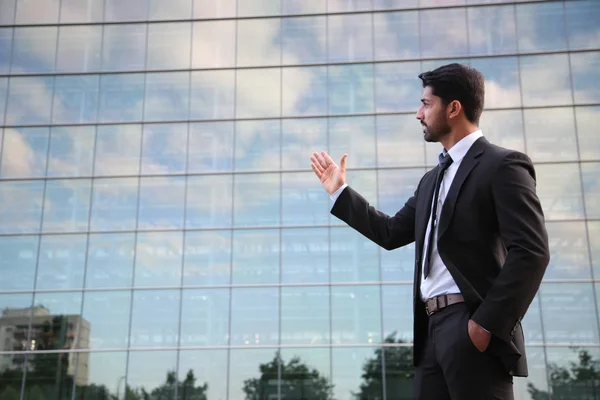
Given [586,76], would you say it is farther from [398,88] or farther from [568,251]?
[398,88]

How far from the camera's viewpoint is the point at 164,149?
1677cm

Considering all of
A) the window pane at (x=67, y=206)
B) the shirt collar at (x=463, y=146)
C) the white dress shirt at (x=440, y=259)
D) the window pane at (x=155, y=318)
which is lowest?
the white dress shirt at (x=440, y=259)

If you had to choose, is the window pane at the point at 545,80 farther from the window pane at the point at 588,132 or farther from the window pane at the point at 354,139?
the window pane at the point at 354,139

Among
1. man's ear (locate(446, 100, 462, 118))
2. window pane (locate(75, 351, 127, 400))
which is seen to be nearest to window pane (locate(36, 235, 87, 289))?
window pane (locate(75, 351, 127, 400))

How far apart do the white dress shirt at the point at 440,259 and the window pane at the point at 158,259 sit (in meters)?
13.5

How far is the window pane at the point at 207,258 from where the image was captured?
1583 cm

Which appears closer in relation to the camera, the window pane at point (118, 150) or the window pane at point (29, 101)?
the window pane at point (118, 150)

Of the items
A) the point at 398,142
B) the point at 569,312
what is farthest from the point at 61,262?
the point at 569,312

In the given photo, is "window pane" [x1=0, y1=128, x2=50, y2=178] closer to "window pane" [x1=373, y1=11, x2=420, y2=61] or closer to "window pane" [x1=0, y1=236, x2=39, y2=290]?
"window pane" [x1=0, y1=236, x2=39, y2=290]

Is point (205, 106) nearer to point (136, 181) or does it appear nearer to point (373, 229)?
point (136, 181)

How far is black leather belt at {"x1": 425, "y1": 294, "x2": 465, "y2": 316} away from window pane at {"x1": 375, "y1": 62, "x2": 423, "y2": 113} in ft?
46.5

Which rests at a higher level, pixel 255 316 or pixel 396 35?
pixel 396 35

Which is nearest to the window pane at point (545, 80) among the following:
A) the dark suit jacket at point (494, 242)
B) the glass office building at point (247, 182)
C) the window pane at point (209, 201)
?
the glass office building at point (247, 182)

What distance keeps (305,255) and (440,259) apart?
13081 millimetres
